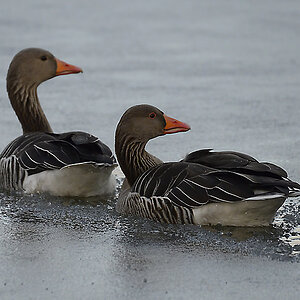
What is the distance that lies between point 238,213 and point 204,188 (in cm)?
33

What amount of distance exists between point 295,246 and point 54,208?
7.42 feet

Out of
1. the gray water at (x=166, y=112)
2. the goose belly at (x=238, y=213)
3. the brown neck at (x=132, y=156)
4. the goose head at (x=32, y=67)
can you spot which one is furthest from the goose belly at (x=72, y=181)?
the goose belly at (x=238, y=213)

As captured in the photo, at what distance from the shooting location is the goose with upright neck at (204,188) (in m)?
6.08

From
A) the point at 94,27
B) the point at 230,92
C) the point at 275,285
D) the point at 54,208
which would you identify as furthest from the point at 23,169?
the point at 94,27

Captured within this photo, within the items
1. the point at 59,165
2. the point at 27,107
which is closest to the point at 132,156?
the point at 59,165

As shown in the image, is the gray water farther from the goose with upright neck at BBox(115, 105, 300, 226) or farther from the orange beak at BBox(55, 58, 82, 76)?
the orange beak at BBox(55, 58, 82, 76)

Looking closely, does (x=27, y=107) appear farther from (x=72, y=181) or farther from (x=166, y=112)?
(x=166, y=112)

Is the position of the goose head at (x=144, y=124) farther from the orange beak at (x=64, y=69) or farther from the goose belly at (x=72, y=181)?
the orange beak at (x=64, y=69)

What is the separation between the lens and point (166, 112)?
34.8 feet

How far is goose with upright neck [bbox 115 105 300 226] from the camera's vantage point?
608 cm

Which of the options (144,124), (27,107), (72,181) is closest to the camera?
(144,124)

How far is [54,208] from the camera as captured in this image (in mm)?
7070

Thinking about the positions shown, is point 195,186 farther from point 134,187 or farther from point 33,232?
point 33,232

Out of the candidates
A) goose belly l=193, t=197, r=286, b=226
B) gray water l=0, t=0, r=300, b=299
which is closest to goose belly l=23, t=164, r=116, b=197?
gray water l=0, t=0, r=300, b=299
